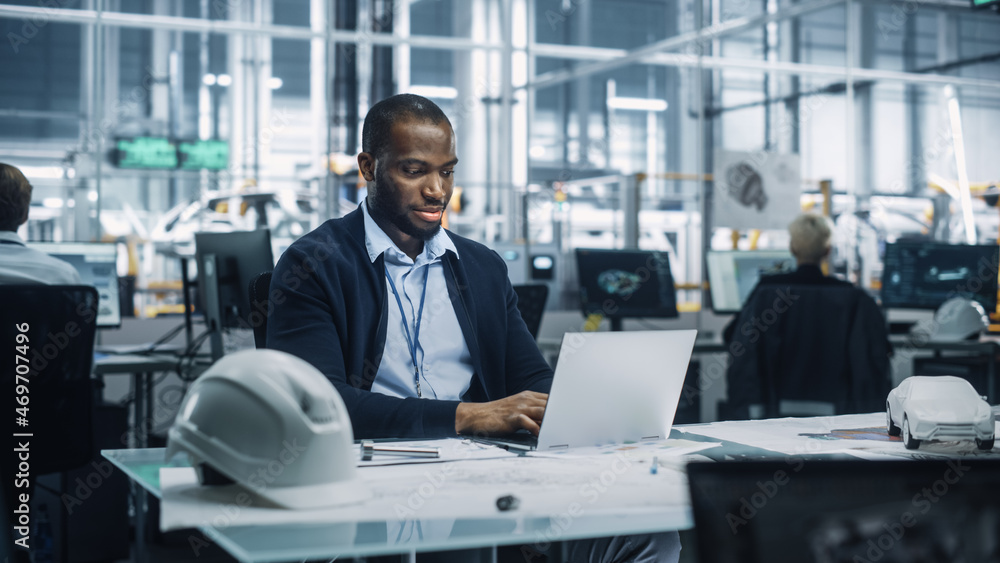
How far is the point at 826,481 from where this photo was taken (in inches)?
25.3

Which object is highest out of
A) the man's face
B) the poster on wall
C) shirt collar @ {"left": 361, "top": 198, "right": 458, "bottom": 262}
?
the poster on wall

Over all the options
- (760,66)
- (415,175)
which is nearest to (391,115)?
(415,175)

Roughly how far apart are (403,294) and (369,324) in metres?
0.11

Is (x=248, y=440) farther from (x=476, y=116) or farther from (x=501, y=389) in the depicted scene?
(x=476, y=116)

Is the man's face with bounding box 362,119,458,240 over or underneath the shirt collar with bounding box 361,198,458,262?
over

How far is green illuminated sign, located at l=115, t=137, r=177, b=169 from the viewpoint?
9.80 meters

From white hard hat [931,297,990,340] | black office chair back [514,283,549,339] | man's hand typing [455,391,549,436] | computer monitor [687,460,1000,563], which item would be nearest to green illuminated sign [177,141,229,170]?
black office chair back [514,283,549,339]

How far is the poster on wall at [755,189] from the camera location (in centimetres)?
581

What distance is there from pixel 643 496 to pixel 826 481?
0.45 meters

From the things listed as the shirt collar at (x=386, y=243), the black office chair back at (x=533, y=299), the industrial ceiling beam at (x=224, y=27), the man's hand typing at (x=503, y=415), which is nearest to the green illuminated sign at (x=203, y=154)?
the industrial ceiling beam at (x=224, y=27)

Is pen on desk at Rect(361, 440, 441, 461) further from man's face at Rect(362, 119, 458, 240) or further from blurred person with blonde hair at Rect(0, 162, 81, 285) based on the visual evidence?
blurred person with blonde hair at Rect(0, 162, 81, 285)

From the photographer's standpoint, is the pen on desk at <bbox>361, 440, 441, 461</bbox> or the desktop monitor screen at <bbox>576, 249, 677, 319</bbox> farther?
the desktop monitor screen at <bbox>576, 249, 677, 319</bbox>

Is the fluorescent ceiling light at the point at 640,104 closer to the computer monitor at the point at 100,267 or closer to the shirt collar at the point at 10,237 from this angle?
the computer monitor at the point at 100,267

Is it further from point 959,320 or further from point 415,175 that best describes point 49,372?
A: point 959,320
